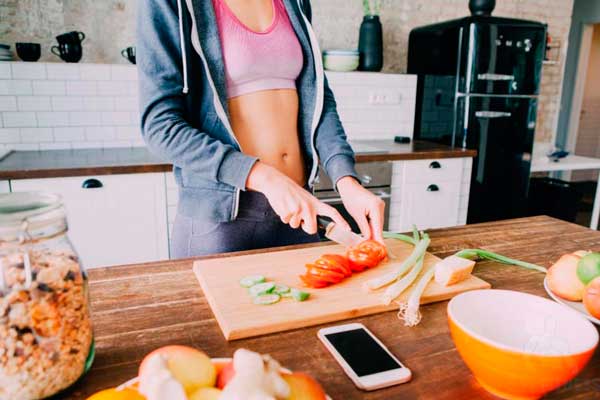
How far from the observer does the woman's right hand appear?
1064mm

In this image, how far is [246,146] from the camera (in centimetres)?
142

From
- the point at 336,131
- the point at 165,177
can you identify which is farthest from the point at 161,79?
the point at 165,177

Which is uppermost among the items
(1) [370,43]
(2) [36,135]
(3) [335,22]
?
(3) [335,22]

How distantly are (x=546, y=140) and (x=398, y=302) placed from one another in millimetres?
4573

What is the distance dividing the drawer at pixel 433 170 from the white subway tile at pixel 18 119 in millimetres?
2285

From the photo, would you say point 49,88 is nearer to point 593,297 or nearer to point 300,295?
point 300,295

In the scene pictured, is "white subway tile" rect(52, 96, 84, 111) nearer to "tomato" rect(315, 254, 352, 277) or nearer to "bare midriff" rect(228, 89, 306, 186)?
"bare midriff" rect(228, 89, 306, 186)

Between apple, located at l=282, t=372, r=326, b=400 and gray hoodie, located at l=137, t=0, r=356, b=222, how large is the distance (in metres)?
0.72

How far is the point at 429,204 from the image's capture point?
322 cm

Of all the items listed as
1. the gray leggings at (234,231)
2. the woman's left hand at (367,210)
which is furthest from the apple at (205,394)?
the gray leggings at (234,231)

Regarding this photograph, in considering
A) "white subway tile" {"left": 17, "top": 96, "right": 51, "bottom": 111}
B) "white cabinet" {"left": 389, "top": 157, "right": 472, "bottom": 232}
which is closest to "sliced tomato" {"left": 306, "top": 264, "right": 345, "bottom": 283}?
"white cabinet" {"left": 389, "top": 157, "right": 472, "bottom": 232}

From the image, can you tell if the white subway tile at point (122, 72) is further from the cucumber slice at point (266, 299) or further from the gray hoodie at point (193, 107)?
the cucumber slice at point (266, 299)

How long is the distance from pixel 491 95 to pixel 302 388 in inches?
133

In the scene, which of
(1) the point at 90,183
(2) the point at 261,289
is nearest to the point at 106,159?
(1) the point at 90,183
